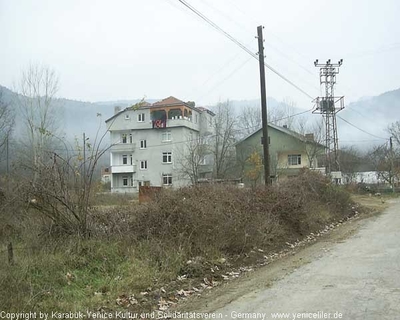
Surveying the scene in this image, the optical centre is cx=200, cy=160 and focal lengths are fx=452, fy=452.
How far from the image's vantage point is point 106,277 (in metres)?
8.68

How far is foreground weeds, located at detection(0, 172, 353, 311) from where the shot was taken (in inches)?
295

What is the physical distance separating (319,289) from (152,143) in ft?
200

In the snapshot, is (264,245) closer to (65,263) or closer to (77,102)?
(65,263)

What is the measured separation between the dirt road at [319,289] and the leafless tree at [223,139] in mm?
43566

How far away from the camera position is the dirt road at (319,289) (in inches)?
260

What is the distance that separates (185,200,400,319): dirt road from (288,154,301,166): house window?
4822 centimetres

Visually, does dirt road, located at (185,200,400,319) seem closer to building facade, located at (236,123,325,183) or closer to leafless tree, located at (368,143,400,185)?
building facade, located at (236,123,325,183)

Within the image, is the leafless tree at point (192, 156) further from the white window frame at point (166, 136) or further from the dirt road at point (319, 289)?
the dirt road at point (319, 289)

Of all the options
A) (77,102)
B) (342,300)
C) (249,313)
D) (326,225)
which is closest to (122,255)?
(249,313)

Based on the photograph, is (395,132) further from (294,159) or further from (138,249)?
(138,249)

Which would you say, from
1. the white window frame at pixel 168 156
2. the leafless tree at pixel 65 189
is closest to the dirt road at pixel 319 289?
the leafless tree at pixel 65 189

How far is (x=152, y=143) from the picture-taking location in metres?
68.0

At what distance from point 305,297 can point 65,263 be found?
180 inches

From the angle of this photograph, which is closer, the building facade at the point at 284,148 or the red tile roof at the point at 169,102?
the building facade at the point at 284,148
